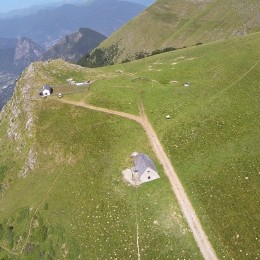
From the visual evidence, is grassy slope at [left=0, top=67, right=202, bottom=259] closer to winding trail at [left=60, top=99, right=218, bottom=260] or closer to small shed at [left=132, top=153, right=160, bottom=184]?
winding trail at [left=60, top=99, right=218, bottom=260]

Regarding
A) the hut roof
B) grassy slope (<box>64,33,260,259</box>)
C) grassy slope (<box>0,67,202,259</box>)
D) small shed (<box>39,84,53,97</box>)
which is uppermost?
small shed (<box>39,84,53,97</box>)

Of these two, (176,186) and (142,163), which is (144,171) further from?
(176,186)

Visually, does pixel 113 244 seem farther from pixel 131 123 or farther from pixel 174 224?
pixel 131 123

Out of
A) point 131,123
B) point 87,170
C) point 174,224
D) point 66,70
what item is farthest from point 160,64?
point 174,224

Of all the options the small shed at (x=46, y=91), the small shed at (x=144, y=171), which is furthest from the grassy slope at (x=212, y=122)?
the small shed at (x=46, y=91)

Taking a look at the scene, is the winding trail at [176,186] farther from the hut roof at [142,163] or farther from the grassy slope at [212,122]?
the hut roof at [142,163]

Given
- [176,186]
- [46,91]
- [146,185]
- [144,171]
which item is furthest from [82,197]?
[46,91]

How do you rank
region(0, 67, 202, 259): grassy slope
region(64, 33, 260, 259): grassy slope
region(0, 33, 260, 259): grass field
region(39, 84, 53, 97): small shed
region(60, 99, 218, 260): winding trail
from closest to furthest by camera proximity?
region(60, 99, 218, 260): winding trail → region(64, 33, 260, 259): grassy slope → region(0, 33, 260, 259): grass field → region(0, 67, 202, 259): grassy slope → region(39, 84, 53, 97): small shed

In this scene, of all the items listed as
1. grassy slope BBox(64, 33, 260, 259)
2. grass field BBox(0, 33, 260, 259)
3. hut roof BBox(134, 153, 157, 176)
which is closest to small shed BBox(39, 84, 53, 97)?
grass field BBox(0, 33, 260, 259)
